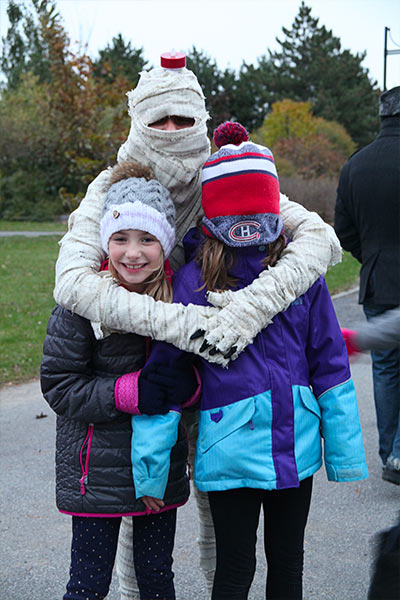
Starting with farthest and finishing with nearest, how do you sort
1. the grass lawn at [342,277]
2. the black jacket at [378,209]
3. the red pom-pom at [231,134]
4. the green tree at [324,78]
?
the green tree at [324,78] → the grass lawn at [342,277] → the black jacket at [378,209] → the red pom-pom at [231,134]

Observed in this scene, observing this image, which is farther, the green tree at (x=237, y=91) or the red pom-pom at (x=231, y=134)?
the green tree at (x=237, y=91)

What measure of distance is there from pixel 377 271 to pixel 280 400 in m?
2.01

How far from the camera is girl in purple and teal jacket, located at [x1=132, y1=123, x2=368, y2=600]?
2100 mm

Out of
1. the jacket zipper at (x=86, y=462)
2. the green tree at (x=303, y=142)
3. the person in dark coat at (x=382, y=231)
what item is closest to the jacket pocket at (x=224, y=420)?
the jacket zipper at (x=86, y=462)

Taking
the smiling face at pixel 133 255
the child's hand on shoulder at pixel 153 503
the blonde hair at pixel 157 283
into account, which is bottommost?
the child's hand on shoulder at pixel 153 503

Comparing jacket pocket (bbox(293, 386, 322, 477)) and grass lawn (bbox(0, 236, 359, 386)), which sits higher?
jacket pocket (bbox(293, 386, 322, 477))

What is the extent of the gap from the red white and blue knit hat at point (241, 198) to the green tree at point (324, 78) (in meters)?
44.6

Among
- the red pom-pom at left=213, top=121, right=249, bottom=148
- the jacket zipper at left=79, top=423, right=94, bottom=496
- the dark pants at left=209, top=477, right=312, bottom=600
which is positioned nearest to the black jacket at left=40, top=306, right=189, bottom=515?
the jacket zipper at left=79, top=423, right=94, bottom=496

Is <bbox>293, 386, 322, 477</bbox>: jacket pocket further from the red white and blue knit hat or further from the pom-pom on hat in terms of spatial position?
the pom-pom on hat

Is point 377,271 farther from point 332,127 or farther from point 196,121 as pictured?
point 332,127

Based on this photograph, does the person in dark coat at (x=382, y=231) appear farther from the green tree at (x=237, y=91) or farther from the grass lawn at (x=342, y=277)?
the green tree at (x=237, y=91)

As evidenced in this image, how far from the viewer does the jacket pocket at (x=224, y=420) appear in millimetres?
2090

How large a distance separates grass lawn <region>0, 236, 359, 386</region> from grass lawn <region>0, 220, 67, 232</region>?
686 centimetres

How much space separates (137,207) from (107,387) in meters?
0.57
